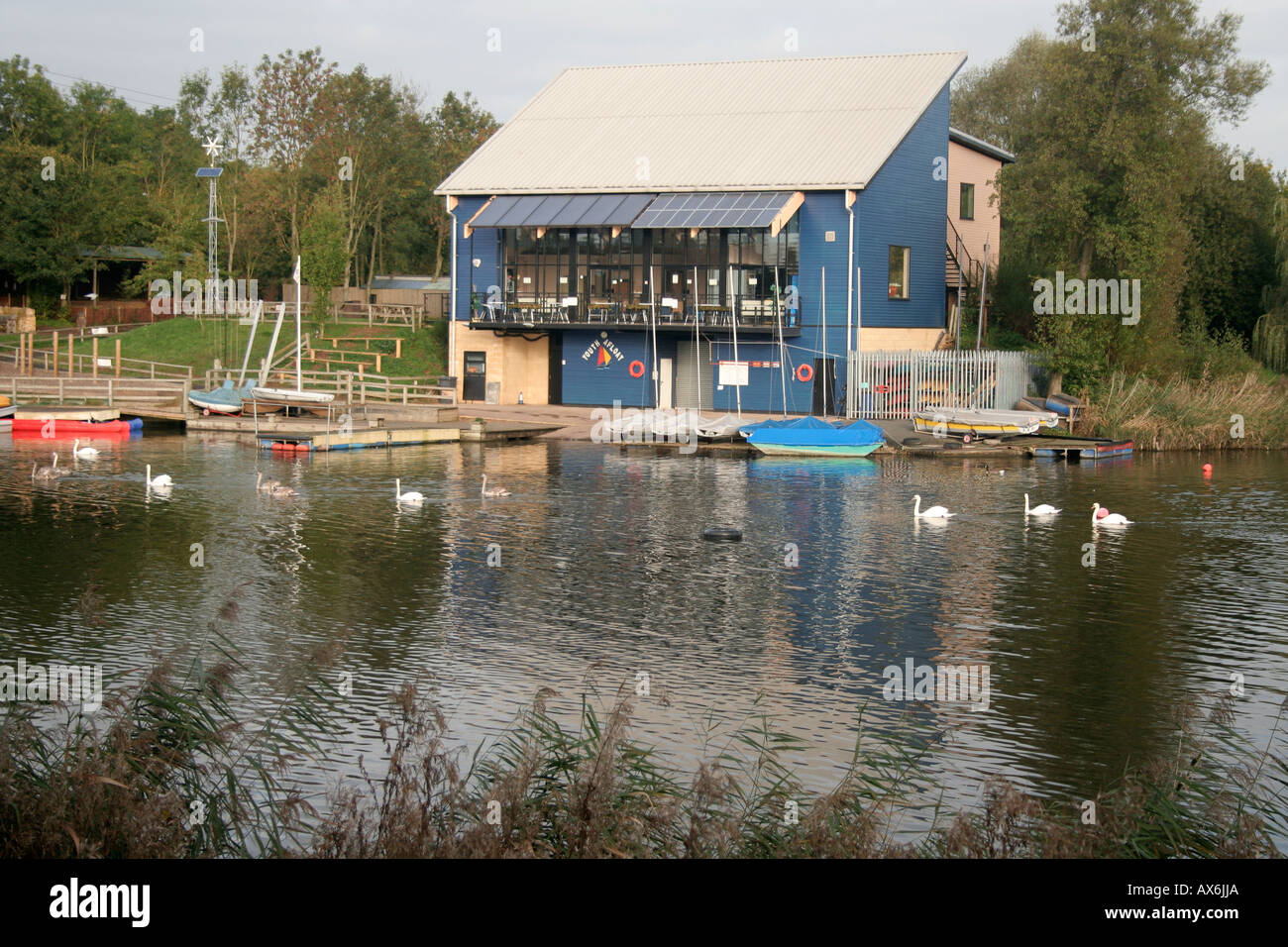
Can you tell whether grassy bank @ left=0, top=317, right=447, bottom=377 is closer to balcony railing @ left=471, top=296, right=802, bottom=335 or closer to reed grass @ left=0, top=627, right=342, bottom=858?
balcony railing @ left=471, top=296, right=802, bottom=335

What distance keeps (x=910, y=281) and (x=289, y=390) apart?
83.5 ft

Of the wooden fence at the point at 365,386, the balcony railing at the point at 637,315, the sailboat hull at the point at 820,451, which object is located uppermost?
the balcony railing at the point at 637,315

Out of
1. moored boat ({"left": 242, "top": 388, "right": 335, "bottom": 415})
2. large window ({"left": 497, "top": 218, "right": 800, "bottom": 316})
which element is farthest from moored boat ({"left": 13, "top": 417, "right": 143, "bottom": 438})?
large window ({"left": 497, "top": 218, "right": 800, "bottom": 316})

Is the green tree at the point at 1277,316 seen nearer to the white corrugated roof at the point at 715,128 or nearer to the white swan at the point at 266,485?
the white corrugated roof at the point at 715,128

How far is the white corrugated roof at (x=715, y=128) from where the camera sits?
54.7 m

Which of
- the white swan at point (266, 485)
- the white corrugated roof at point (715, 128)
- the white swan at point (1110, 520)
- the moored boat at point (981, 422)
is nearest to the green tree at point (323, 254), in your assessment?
the white corrugated roof at point (715, 128)

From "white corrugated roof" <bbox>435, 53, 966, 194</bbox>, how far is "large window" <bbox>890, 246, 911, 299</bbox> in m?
4.35

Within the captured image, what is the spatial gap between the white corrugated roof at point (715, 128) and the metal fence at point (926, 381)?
6912 millimetres

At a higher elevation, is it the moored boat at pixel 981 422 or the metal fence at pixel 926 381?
the metal fence at pixel 926 381

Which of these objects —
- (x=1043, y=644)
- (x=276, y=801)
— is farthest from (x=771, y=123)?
(x=276, y=801)

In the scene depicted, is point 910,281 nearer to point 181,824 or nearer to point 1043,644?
point 1043,644

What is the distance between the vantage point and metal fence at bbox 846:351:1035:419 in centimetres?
5153

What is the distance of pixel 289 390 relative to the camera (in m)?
53.5

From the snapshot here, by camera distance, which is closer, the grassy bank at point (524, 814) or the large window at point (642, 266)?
the grassy bank at point (524, 814)
